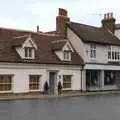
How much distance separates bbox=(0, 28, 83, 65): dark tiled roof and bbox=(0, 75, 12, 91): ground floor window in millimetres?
1651

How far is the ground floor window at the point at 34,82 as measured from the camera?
40013mm

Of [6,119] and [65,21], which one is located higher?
[65,21]

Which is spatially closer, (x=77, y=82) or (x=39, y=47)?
(x=39, y=47)

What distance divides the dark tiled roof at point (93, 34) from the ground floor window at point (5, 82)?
42.6 feet

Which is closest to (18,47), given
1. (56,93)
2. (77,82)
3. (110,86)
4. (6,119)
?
(56,93)

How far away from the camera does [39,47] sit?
1710 inches

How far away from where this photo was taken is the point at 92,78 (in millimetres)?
50469

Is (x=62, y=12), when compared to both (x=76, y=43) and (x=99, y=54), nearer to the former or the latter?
(x=76, y=43)

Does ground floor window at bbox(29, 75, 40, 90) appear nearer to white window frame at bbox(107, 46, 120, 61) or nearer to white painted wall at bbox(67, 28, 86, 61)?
white painted wall at bbox(67, 28, 86, 61)

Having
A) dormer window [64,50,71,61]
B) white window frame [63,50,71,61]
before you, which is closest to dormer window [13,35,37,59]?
white window frame [63,50,71,61]

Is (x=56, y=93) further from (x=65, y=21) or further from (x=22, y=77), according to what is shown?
(x=65, y=21)

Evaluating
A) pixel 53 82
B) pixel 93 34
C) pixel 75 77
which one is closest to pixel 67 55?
pixel 75 77

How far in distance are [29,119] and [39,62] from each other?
915 inches

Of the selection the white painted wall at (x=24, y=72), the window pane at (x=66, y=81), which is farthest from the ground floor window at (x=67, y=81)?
the white painted wall at (x=24, y=72)
